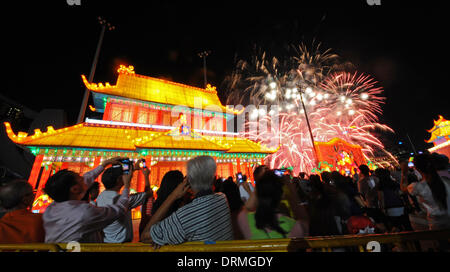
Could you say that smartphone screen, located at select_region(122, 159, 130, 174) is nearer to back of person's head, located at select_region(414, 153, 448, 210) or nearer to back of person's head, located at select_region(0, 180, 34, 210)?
back of person's head, located at select_region(0, 180, 34, 210)

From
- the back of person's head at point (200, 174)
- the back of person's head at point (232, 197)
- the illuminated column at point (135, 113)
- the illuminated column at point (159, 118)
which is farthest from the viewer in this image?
the illuminated column at point (159, 118)

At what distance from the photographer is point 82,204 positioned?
1.66 metres

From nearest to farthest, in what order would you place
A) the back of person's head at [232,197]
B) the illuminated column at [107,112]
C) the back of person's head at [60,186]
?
the back of person's head at [60,186]
the back of person's head at [232,197]
the illuminated column at [107,112]

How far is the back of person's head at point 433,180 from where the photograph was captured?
237cm

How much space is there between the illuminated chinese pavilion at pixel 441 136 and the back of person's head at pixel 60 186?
979 inches

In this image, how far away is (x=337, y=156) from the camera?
17484mm

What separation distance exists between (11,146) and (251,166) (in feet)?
67.3

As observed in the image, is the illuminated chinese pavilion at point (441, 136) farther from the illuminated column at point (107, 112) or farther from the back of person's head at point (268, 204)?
the illuminated column at point (107, 112)

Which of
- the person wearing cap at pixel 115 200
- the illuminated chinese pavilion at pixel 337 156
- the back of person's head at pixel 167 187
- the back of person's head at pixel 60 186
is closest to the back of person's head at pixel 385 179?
the back of person's head at pixel 167 187

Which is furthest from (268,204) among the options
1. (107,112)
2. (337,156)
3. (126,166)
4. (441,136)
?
(441,136)

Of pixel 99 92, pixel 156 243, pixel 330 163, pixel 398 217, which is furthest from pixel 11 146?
pixel 330 163

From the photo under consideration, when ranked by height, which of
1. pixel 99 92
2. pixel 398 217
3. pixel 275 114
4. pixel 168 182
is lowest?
pixel 398 217

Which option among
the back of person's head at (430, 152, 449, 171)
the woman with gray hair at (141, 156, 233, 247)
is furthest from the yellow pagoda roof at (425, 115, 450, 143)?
the woman with gray hair at (141, 156, 233, 247)
